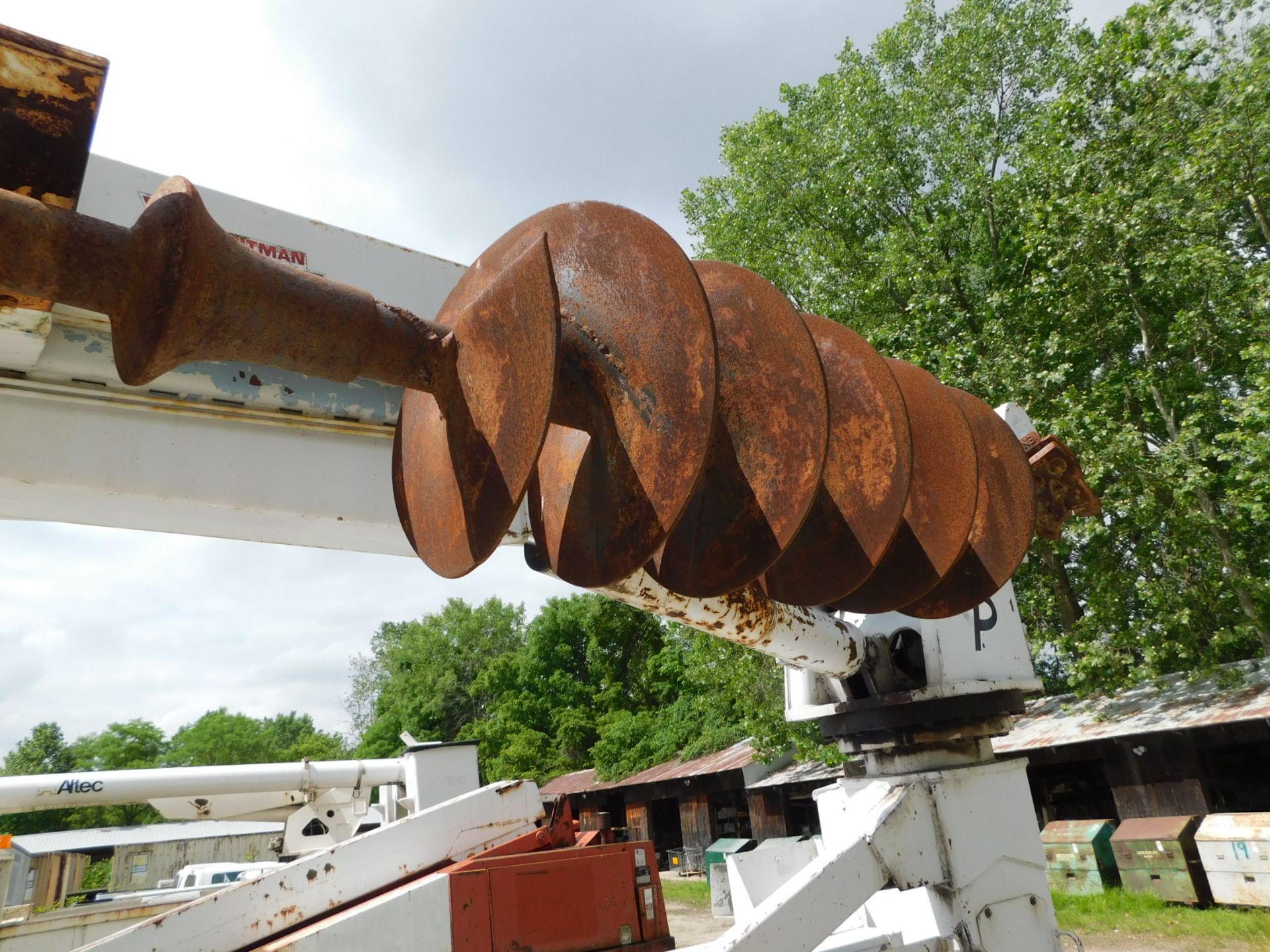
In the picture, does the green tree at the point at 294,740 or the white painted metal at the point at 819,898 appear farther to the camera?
the green tree at the point at 294,740

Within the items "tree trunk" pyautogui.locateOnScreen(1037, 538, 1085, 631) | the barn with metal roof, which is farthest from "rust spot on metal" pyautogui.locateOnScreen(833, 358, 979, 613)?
the barn with metal roof

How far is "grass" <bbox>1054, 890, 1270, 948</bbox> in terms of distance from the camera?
376 inches

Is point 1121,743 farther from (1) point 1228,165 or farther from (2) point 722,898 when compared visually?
(1) point 1228,165

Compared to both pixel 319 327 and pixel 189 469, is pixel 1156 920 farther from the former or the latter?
pixel 319 327

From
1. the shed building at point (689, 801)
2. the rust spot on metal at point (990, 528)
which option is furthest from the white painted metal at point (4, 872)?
the shed building at point (689, 801)

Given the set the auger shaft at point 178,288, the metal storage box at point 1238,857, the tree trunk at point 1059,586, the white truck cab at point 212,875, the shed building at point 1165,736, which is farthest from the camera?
the white truck cab at point 212,875

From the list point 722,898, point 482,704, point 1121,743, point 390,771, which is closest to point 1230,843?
point 1121,743

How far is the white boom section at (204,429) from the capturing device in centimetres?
193

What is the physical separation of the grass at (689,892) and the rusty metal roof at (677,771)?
2.44 metres

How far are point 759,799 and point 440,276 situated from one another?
19420 millimetres

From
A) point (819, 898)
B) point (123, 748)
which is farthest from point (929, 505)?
point (123, 748)

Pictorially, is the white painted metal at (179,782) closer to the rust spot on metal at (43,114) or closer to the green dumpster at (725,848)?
the rust spot on metal at (43,114)

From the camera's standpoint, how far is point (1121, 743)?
1312cm

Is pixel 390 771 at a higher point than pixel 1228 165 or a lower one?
lower
